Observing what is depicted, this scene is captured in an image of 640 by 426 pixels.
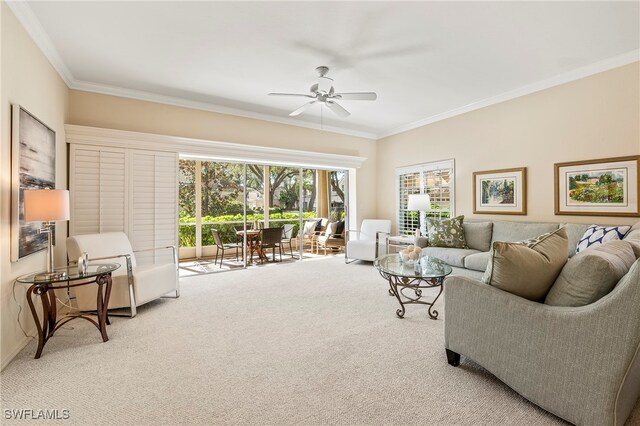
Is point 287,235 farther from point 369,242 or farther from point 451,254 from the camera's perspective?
point 451,254

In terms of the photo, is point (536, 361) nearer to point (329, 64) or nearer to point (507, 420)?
point (507, 420)

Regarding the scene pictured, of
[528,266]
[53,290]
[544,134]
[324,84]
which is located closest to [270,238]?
[324,84]

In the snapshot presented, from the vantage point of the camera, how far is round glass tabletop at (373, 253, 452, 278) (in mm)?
2979

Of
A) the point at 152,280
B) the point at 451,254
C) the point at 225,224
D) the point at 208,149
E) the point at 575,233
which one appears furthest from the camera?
the point at 225,224

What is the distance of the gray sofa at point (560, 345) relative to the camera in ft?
4.55

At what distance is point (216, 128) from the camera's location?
5.03 metres

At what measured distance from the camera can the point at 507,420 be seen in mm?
1636

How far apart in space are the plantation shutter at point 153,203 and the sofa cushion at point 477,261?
4.34 metres

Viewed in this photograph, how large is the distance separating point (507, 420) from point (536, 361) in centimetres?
37

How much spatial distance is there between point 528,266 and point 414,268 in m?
1.50

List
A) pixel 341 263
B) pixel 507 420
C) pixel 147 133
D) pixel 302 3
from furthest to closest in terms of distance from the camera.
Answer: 1. pixel 341 263
2. pixel 147 133
3. pixel 302 3
4. pixel 507 420

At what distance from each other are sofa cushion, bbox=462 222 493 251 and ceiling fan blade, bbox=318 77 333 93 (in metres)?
3.06

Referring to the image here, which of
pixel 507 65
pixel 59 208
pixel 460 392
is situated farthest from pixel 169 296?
pixel 507 65

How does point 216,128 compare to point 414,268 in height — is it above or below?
above
